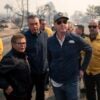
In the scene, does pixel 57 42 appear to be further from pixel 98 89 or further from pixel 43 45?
pixel 98 89

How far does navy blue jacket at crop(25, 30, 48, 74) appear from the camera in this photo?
640 centimetres

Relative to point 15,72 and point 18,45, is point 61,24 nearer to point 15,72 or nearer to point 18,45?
point 18,45

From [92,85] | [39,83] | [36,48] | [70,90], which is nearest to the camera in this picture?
[70,90]

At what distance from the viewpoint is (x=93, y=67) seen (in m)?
6.82

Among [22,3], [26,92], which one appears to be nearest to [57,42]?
[26,92]

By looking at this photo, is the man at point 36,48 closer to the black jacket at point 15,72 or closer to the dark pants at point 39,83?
the dark pants at point 39,83

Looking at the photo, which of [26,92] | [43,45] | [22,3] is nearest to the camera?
[26,92]

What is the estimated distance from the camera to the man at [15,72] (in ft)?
17.6

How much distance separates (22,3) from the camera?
75.6 m

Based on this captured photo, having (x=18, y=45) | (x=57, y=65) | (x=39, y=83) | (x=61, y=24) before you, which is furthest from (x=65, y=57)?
(x=39, y=83)

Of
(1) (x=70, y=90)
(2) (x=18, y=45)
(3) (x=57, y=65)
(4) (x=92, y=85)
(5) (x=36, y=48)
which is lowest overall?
(4) (x=92, y=85)

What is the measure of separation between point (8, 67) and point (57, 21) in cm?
101

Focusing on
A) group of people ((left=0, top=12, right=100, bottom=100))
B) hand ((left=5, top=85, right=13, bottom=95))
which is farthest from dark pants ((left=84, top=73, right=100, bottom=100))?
hand ((left=5, top=85, right=13, bottom=95))

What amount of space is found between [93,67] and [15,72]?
1922 millimetres
